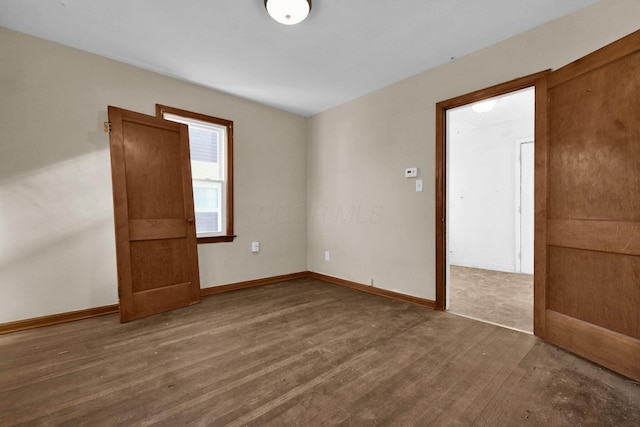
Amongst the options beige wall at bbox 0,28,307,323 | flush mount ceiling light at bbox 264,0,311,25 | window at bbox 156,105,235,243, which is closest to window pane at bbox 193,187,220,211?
window at bbox 156,105,235,243

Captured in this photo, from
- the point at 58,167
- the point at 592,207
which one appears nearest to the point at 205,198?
the point at 58,167

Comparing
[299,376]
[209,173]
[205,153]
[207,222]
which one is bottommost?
[299,376]

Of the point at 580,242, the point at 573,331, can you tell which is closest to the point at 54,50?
the point at 580,242

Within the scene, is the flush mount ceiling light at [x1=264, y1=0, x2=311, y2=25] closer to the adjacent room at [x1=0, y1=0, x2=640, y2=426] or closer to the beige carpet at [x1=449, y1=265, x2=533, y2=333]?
the adjacent room at [x1=0, y1=0, x2=640, y2=426]

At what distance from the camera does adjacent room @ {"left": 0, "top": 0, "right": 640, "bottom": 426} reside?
1591mm

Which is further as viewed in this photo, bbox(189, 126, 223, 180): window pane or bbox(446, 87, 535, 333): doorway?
bbox(446, 87, 535, 333): doorway

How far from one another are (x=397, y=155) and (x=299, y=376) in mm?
2497

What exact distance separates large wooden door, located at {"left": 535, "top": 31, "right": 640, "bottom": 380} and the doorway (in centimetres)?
164

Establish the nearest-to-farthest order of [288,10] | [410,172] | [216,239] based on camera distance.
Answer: [288,10], [410,172], [216,239]

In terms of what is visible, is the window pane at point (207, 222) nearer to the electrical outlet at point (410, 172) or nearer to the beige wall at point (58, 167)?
the beige wall at point (58, 167)

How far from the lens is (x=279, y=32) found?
2.33 metres

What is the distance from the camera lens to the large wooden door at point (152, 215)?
8.45 feet

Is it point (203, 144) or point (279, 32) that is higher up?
point (279, 32)

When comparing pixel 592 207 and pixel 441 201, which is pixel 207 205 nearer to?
pixel 441 201
